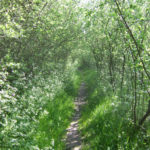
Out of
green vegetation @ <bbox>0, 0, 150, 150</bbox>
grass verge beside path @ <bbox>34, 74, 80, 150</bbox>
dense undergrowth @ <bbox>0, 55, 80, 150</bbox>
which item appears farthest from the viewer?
grass verge beside path @ <bbox>34, 74, 80, 150</bbox>

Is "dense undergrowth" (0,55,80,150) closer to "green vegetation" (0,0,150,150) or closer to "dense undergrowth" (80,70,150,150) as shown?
"green vegetation" (0,0,150,150)

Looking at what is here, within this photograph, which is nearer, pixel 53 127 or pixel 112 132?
pixel 112 132

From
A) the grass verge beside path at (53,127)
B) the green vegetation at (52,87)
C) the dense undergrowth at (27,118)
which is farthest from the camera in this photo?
the grass verge beside path at (53,127)

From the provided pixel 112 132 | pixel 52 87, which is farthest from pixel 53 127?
pixel 52 87

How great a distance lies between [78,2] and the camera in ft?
28.5

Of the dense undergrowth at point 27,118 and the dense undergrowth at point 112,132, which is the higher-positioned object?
the dense undergrowth at point 27,118

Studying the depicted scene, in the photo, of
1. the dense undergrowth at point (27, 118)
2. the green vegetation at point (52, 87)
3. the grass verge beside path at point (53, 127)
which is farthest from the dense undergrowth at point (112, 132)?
the dense undergrowth at point (27, 118)

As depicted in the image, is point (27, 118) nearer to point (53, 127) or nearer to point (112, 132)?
point (53, 127)

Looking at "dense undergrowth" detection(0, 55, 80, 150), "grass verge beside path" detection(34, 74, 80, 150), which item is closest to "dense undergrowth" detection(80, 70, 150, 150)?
"grass verge beside path" detection(34, 74, 80, 150)

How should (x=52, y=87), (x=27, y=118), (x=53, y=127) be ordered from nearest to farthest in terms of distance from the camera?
(x=27, y=118) → (x=53, y=127) → (x=52, y=87)

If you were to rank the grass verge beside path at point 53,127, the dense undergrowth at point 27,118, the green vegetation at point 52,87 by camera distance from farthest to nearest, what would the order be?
1. the grass verge beside path at point 53,127
2. the green vegetation at point 52,87
3. the dense undergrowth at point 27,118

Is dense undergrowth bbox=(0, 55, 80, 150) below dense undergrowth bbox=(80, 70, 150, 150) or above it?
above

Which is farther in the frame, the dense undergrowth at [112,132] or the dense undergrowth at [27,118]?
the dense undergrowth at [112,132]

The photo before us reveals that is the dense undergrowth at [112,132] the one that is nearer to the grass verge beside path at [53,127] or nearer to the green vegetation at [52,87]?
the green vegetation at [52,87]
